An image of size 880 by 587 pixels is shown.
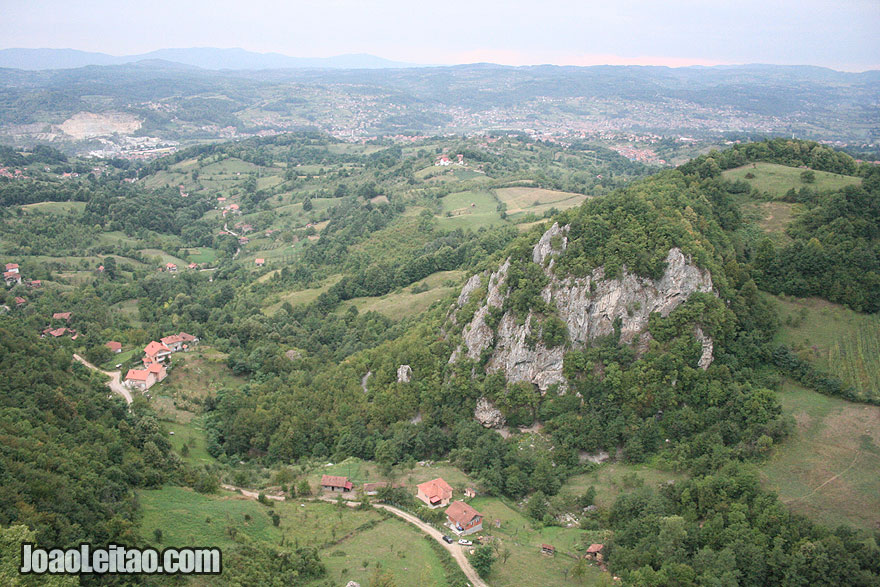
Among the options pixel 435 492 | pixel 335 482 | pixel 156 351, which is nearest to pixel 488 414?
pixel 435 492

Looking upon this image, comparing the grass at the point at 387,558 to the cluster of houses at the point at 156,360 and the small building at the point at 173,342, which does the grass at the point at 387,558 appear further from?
the small building at the point at 173,342

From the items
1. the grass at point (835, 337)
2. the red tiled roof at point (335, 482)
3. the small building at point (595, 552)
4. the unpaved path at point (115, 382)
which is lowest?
the unpaved path at point (115, 382)

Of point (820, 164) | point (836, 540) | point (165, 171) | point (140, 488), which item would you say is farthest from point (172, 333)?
point (165, 171)

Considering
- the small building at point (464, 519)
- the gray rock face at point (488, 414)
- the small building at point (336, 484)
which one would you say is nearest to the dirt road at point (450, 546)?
the small building at point (464, 519)

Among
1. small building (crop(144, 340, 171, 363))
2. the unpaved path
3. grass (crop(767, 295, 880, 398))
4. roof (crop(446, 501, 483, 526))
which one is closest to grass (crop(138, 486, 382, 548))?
roof (crop(446, 501, 483, 526))

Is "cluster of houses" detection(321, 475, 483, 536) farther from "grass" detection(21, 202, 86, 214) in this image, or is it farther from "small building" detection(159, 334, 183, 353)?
"grass" detection(21, 202, 86, 214)

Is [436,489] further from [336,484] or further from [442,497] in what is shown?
[336,484]

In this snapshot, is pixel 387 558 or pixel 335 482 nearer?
pixel 387 558
